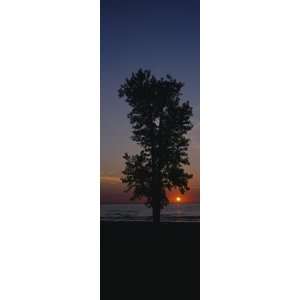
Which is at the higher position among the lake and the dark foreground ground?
the lake

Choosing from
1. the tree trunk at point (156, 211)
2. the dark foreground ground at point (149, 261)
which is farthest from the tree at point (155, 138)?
the dark foreground ground at point (149, 261)

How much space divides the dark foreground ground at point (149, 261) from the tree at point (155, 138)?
0.54 feet

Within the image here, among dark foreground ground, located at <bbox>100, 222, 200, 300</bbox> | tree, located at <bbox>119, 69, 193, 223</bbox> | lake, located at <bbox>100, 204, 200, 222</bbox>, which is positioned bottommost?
dark foreground ground, located at <bbox>100, 222, 200, 300</bbox>

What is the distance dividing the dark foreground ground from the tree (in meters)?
0.16

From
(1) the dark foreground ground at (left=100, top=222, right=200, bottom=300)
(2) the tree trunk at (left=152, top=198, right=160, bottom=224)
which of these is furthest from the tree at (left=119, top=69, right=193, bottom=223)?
(1) the dark foreground ground at (left=100, top=222, right=200, bottom=300)

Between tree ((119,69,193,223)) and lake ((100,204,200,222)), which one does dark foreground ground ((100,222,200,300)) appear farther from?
tree ((119,69,193,223))

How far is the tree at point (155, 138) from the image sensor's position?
3.25m

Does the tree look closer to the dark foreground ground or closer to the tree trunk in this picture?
the tree trunk

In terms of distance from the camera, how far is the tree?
10.7ft

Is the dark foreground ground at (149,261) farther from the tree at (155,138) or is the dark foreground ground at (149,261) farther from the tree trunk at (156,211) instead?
the tree at (155,138)
